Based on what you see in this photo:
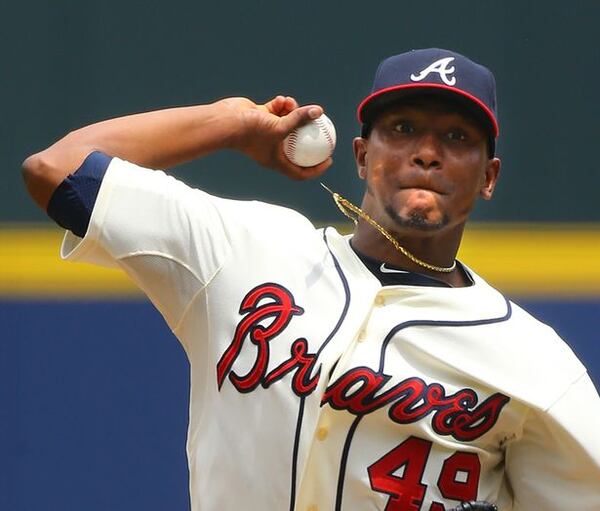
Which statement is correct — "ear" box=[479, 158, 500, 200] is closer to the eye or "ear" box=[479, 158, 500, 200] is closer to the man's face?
the man's face

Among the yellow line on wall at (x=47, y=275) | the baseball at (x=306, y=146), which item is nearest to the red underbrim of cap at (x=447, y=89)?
the baseball at (x=306, y=146)

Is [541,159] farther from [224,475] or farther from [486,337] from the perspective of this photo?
[224,475]

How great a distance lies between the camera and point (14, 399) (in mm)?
3115

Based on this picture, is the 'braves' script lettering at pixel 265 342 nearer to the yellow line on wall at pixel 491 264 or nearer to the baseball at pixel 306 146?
the baseball at pixel 306 146

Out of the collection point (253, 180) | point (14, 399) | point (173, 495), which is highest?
point (253, 180)

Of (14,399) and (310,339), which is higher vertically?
(310,339)

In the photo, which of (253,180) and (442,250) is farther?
(253,180)

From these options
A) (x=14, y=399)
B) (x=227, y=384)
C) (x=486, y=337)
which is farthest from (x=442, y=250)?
(x=14, y=399)

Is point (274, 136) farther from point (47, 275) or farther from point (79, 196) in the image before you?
point (47, 275)

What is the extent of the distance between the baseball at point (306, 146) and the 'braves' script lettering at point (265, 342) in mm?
246

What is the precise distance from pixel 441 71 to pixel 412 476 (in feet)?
1.87

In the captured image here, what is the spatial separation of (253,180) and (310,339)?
1.28 meters

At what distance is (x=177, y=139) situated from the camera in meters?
2.01

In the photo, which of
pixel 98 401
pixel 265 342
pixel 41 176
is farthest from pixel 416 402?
pixel 98 401
